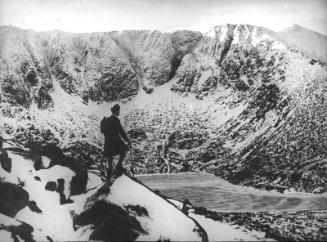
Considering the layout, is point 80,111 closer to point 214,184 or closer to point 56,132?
point 56,132

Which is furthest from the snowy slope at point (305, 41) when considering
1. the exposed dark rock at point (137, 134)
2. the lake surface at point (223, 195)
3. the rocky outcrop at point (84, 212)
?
the rocky outcrop at point (84, 212)

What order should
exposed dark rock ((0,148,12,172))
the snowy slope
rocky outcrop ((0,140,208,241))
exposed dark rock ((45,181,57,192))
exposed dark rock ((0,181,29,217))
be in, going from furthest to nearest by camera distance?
the snowy slope, exposed dark rock ((45,181,57,192)), exposed dark rock ((0,148,12,172)), exposed dark rock ((0,181,29,217)), rocky outcrop ((0,140,208,241))

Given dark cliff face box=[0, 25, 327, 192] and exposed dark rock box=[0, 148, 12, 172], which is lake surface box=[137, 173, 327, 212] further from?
exposed dark rock box=[0, 148, 12, 172]

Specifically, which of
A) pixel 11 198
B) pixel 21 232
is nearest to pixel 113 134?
pixel 11 198

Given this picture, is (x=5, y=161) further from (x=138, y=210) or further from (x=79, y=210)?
(x=138, y=210)

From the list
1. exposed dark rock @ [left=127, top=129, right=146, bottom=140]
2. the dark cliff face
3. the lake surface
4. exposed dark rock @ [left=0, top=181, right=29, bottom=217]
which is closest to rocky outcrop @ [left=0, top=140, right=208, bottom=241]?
exposed dark rock @ [left=0, top=181, right=29, bottom=217]

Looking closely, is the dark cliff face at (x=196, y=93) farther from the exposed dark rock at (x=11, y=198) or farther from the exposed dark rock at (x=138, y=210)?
the exposed dark rock at (x=11, y=198)

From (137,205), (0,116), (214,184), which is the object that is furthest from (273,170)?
(137,205)
